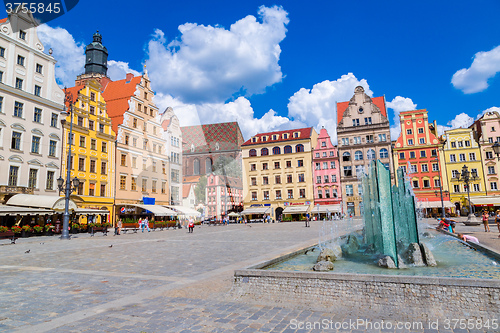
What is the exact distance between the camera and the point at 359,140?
58.0m

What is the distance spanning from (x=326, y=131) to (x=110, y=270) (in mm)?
55064

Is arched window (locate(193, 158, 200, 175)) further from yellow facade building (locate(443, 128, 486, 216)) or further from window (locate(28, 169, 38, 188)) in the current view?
window (locate(28, 169, 38, 188))

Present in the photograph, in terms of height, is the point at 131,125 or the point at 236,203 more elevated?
the point at 131,125

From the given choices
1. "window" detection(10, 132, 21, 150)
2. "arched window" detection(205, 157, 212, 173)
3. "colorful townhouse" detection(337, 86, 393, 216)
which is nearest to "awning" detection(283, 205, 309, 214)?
"colorful townhouse" detection(337, 86, 393, 216)

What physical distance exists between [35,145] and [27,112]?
330 centimetres

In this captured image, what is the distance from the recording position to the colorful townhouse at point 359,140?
56234 mm

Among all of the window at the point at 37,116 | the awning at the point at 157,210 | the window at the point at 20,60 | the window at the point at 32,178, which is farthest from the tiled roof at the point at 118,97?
the window at the point at 20,60

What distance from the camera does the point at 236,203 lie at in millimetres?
86000

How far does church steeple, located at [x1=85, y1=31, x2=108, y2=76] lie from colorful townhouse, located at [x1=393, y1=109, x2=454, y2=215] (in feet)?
179

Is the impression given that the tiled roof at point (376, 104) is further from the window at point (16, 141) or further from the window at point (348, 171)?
the window at point (16, 141)

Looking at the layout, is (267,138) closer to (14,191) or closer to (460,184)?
(460,184)

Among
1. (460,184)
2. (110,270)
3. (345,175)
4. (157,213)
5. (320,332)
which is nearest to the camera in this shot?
(320,332)

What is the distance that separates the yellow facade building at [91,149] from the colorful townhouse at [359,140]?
37.9 metres

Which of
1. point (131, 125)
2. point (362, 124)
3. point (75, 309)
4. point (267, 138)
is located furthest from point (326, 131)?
point (75, 309)
